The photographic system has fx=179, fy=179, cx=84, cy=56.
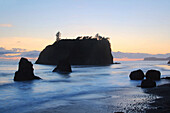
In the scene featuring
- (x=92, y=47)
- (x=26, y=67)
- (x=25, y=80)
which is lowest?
(x=25, y=80)

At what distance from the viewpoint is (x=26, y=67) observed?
31797 mm

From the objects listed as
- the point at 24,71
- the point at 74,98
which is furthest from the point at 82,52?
the point at 74,98

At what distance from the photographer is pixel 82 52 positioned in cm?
13650

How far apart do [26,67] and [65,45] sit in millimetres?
109203

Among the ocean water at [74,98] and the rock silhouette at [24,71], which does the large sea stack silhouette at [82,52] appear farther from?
the ocean water at [74,98]

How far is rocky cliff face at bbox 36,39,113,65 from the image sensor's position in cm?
13562

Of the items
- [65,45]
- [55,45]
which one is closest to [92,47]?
[65,45]

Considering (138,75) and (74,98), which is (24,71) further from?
(138,75)

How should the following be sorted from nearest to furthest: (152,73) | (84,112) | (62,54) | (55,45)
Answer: (84,112) → (152,73) → (62,54) → (55,45)

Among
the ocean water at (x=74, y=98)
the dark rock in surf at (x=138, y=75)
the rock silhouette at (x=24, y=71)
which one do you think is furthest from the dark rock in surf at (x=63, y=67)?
the ocean water at (x=74, y=98)

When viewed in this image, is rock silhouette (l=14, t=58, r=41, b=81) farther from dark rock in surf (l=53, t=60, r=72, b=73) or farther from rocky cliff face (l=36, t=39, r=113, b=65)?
rocky cliff face (l=36, t=39, r=113, b=65)

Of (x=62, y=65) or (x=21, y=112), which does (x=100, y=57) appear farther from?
(x=21, y=112)

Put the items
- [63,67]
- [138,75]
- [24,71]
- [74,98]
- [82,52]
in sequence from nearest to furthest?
[74,98], [138,75], [24,71], [63,67], [82,52]

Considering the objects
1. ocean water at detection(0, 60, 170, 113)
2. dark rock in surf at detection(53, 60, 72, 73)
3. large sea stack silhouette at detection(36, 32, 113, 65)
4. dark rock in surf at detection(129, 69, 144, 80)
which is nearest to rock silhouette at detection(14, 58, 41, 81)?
ocean water at detection(0, 60, 170, 113)
